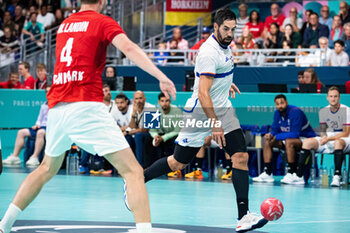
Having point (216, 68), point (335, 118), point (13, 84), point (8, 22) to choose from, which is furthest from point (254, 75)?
point (8, 22)

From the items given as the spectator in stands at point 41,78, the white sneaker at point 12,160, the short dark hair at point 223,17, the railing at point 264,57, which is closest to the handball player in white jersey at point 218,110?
the short dark hair at point 223,17

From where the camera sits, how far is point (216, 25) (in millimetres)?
7203

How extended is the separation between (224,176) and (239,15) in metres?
9.19

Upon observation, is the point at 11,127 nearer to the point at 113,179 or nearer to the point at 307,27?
the point at 113,179

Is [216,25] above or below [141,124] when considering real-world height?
above

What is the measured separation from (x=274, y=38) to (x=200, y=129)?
34.2ft

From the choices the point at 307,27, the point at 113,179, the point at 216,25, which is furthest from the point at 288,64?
the point at 216,25

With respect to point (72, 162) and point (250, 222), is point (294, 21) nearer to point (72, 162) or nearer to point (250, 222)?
point (72, 162)

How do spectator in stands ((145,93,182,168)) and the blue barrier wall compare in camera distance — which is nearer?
spectator in stands ((145,93,182,168))

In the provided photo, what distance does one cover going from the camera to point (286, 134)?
1208 cm

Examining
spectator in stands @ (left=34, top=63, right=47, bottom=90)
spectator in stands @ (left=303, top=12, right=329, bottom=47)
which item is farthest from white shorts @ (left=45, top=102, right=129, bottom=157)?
spectator in stands @ (left=303, top=12, right=329, bottom=47)

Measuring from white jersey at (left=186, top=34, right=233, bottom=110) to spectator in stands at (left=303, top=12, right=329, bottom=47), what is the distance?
10.4m

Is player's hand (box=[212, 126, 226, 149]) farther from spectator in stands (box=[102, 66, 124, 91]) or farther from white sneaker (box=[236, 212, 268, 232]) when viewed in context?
spectator in stands (box=[102, 66, 124, 91])

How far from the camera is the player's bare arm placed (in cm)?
674
